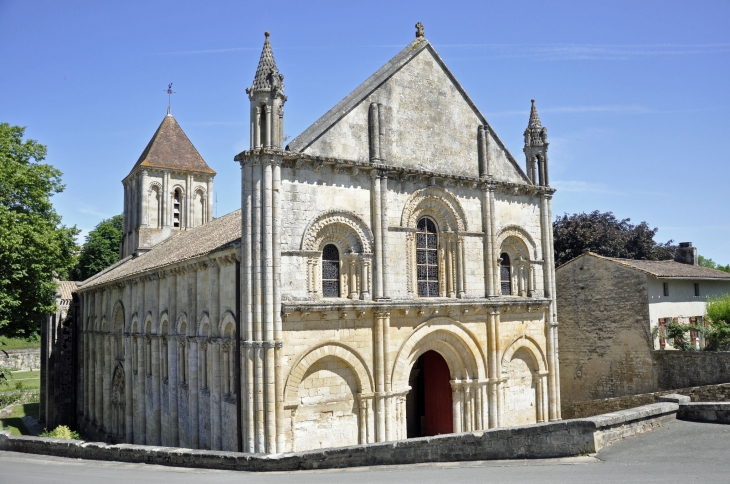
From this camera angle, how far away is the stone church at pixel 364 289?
57.2 feet

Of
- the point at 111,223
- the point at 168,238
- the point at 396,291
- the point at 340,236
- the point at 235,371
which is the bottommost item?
the point at 235,371

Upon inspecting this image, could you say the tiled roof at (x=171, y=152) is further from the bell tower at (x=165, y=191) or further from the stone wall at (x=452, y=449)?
the stone wall at (x=452, y=449)

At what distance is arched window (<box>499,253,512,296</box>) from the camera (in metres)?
23.2

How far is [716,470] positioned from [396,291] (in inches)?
416

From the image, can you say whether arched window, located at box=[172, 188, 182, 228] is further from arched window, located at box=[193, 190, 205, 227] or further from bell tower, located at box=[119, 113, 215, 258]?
arched window, located at box=[193, 190, 205, 227]

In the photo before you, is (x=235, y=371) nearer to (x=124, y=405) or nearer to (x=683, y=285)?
(x=124, y=405)

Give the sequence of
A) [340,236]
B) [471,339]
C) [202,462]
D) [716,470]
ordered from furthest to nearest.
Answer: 1. [471,339]
2. [340,236]
3. [202,462]
4. [716,470]

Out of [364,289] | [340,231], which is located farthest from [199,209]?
[364,289]

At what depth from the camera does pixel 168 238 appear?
131 ft

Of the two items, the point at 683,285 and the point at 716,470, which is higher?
the point at 683,285

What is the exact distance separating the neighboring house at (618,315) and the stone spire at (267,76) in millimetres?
16788

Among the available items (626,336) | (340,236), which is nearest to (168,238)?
(340,236)

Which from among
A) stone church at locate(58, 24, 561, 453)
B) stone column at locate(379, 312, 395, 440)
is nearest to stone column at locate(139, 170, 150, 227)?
stone church at locate(58, 24, 561, 453)

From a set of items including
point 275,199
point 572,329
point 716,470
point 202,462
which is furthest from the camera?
point 572,329
